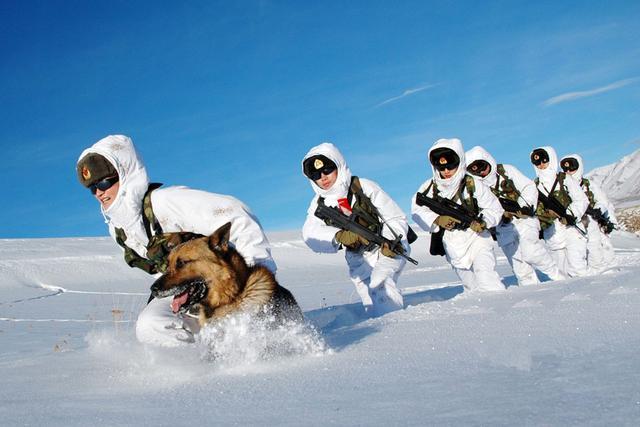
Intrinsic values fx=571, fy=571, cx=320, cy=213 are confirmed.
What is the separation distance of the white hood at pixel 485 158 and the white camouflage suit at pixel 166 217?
596 centimetres

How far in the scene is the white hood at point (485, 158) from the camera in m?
9.84

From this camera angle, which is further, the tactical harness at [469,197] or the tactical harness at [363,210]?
the tactical harness at [469,197]

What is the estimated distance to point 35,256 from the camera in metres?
23.8

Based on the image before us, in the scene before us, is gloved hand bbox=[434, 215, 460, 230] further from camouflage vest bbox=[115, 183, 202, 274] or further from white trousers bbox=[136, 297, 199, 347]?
white trousers bbox=[136, 297, 199, 347]

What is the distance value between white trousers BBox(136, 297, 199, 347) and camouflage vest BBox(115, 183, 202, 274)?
363 millimetres

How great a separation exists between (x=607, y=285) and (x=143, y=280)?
714 inches

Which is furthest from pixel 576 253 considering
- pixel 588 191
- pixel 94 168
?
pixel 94 168

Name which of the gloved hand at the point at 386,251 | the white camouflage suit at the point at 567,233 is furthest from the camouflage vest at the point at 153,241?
the white camouflage suit at the point at 567,233

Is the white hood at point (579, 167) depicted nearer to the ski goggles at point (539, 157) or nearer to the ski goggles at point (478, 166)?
the ski goggles at point (539, 157)

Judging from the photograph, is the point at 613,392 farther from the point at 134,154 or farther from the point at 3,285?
the point at 3,285

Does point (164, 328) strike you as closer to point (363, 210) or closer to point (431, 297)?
point (363, 210)

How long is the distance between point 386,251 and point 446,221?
1.44 meters

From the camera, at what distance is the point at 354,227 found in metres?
7.06

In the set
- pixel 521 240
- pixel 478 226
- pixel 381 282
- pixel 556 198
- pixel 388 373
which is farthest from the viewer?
pixel 556 198
